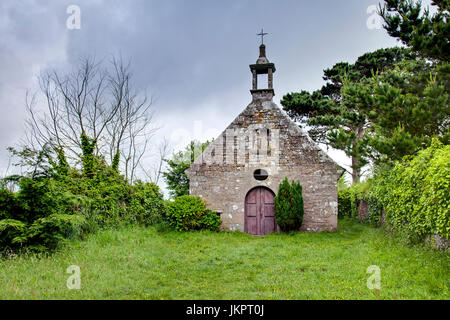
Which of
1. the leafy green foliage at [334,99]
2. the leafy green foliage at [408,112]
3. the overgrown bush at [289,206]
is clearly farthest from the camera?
the leafy green foliage at [334,99]

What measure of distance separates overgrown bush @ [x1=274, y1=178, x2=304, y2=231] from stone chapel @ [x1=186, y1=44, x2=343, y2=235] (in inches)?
19.9

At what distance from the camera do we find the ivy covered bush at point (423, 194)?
5055 mm

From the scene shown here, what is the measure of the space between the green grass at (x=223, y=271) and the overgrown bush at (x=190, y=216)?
2.13 meters

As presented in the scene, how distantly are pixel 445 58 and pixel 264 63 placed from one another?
6366 millimetres

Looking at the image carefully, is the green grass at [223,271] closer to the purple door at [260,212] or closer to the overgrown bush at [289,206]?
the overgrown bush at [289,206]

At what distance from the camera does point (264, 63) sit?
1303cm
